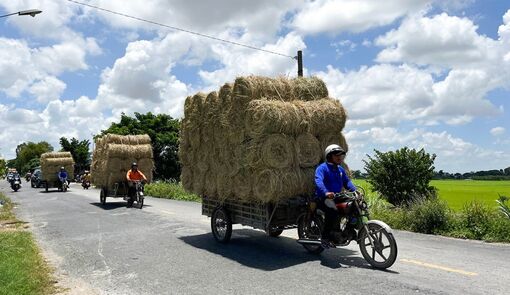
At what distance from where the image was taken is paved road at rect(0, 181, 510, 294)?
6.17 metres

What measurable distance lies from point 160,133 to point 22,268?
3452cm

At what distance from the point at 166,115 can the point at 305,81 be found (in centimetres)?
3494

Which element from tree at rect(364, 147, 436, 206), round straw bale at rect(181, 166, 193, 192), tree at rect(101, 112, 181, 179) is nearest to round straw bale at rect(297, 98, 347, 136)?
round straw bale at rect(181, 166, 193, 192)

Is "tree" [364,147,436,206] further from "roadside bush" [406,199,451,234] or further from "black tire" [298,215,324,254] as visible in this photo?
"black tire" [298,215,324,254]

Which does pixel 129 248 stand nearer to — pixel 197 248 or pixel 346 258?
pixel 197 248

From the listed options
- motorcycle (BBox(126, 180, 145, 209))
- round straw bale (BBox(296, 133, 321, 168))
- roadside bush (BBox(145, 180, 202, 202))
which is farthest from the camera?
roadside bush (BBox(145, 180, 202, 202))

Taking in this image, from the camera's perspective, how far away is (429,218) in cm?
1104

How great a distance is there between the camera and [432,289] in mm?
5809

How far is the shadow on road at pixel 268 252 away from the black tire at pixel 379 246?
0.18m

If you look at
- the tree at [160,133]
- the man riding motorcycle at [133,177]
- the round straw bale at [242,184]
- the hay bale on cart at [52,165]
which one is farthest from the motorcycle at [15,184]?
the round straw bale at [242,184]

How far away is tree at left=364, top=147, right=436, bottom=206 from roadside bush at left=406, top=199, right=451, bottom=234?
12.0 ft

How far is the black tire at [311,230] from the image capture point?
780 cm

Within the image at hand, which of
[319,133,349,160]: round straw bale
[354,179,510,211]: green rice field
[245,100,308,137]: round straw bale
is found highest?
[245,100,308,137]: round straw bale

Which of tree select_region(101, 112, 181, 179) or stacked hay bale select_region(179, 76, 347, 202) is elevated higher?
tree select_region(101, 112, 181, 179)
